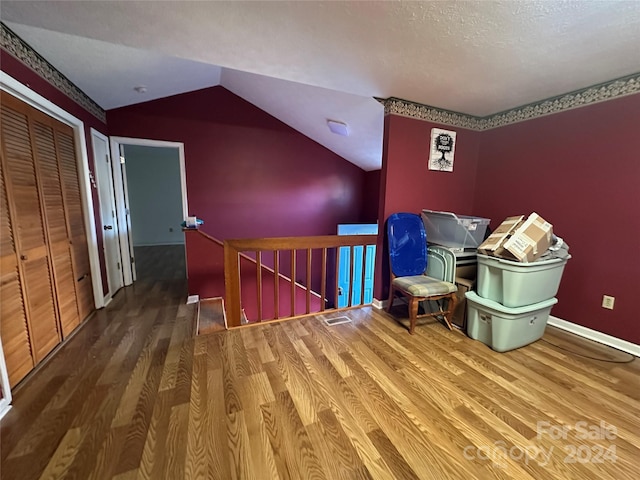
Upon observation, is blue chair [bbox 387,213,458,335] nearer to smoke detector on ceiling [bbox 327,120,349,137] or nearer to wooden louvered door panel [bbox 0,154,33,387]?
smoke detector on ceiling [bbox 327,120,349,137]

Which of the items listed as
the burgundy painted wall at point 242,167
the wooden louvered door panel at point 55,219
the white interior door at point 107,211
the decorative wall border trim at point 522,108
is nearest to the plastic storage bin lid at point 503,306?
the decorative wall border trim at point 522,108

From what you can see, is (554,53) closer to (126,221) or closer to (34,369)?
(34,369)

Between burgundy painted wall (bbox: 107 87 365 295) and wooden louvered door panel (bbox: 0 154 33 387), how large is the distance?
143 centimetres

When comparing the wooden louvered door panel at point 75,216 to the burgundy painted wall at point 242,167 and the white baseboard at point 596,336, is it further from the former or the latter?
the white baseboard at point 596,336

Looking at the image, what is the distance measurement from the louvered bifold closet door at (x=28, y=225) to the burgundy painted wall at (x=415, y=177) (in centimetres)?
277

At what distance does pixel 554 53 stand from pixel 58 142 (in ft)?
12.3

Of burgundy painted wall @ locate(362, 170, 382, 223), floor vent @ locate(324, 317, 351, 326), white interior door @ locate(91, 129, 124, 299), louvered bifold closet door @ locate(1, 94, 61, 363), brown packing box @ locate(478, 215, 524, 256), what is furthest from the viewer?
burgundy painted wall @ locate(362, 170, 382, 223)

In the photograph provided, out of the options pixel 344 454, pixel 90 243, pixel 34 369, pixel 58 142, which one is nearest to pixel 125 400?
pixel 34 369

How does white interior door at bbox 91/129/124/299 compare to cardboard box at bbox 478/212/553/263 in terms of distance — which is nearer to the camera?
cardboard box at bbox 478/212/553/263

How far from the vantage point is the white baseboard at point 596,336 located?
2.00 meters

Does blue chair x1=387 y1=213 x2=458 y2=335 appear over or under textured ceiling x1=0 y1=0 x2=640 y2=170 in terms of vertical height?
under

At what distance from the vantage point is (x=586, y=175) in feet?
7.20

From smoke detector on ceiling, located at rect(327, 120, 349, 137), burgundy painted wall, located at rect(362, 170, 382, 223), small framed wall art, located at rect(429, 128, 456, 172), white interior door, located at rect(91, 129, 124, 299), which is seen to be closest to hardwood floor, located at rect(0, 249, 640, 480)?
white interior door, located at rect(91, 129, 124, 299)

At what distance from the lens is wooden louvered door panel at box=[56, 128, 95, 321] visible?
7.14 ft
